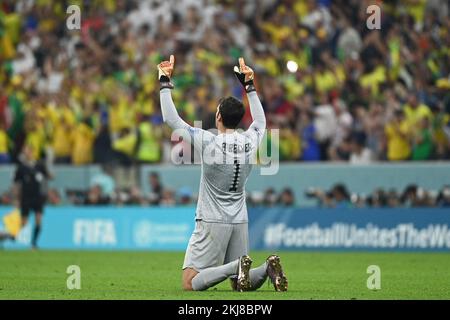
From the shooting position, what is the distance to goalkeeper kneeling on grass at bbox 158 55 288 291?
14062mm

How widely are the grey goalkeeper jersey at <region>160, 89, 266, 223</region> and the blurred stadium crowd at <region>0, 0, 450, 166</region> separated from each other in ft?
38.0

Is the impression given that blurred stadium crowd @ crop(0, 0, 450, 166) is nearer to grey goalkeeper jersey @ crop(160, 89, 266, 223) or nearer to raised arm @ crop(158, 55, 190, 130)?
grey goalkeeper jersey @ crop(160, 89, 266, 223)

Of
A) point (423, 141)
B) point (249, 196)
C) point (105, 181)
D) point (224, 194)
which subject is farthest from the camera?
point (105, 181)

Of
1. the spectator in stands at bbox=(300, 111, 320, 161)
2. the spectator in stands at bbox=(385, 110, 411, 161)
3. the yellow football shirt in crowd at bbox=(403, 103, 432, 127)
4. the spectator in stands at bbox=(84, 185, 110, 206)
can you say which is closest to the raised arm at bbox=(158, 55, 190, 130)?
the yellow football shirt in crowd at bbox=(403, 103, 432, 127)

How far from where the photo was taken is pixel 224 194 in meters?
14.3

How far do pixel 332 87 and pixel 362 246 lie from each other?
4.28 meters

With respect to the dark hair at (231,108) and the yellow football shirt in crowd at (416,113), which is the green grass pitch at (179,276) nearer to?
the dark hair at (231,108)

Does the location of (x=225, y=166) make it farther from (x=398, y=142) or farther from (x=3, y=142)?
(x=3, y=142)

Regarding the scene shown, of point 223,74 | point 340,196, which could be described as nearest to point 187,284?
point 340,196

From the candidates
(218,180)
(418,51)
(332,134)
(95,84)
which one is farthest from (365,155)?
(218,180)

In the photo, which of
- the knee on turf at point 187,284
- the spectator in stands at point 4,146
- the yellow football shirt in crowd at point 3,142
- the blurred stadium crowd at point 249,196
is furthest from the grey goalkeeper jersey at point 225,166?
the yellow football shirt in crowd at point 3,142

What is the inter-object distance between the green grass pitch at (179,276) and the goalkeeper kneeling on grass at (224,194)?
286 millimetres

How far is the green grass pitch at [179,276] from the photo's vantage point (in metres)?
14.2

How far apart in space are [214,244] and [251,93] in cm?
184
